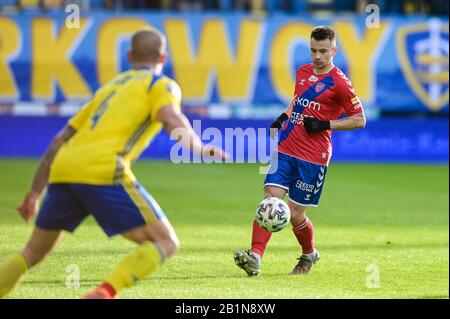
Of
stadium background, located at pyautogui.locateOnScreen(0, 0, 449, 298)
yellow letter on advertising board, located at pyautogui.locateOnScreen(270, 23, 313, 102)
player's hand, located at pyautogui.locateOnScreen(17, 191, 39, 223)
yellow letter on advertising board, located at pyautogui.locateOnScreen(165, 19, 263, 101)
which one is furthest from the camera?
yellow letter on advertising board, located at pyautogui.locateOnScreen(270, 23, 313, 102)

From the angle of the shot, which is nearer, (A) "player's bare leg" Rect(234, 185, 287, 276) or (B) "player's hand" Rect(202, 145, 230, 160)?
(B) "player's hand" Rect(202, 145, 230, 160)

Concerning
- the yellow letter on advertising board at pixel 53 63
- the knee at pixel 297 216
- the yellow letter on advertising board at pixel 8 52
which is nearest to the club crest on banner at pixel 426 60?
the yellow letter on advertising board at pixel 53 63

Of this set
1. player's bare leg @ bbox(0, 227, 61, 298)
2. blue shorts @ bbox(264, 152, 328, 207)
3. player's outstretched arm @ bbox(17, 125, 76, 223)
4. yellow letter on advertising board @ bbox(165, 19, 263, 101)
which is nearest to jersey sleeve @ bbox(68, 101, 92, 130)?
player's outstretched arm @ bbox(17, 125, 76, 223)

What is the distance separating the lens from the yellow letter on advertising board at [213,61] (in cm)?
2506

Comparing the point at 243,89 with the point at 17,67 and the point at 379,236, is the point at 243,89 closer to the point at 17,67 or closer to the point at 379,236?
the point at 17,67

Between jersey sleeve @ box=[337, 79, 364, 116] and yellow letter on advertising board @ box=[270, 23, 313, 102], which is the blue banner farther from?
jersey sleeve @ box=[337, 79, 364, 116]

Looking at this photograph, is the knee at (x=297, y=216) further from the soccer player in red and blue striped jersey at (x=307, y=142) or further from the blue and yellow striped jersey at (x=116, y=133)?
the blue and yellow striped jersey at (x=116, y=133)

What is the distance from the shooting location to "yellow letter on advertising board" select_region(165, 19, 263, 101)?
82.2 ft

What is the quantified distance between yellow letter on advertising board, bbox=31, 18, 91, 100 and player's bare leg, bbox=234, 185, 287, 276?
1588 cm

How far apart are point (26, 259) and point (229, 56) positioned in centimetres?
1868

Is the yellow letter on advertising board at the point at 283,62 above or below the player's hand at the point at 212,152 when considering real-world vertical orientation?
Result: below

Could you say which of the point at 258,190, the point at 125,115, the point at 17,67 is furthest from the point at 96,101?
the point at 17,67

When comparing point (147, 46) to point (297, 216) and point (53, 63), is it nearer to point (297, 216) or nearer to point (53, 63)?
point (297, 216)

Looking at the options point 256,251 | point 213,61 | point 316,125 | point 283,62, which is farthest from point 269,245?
point 283,62
